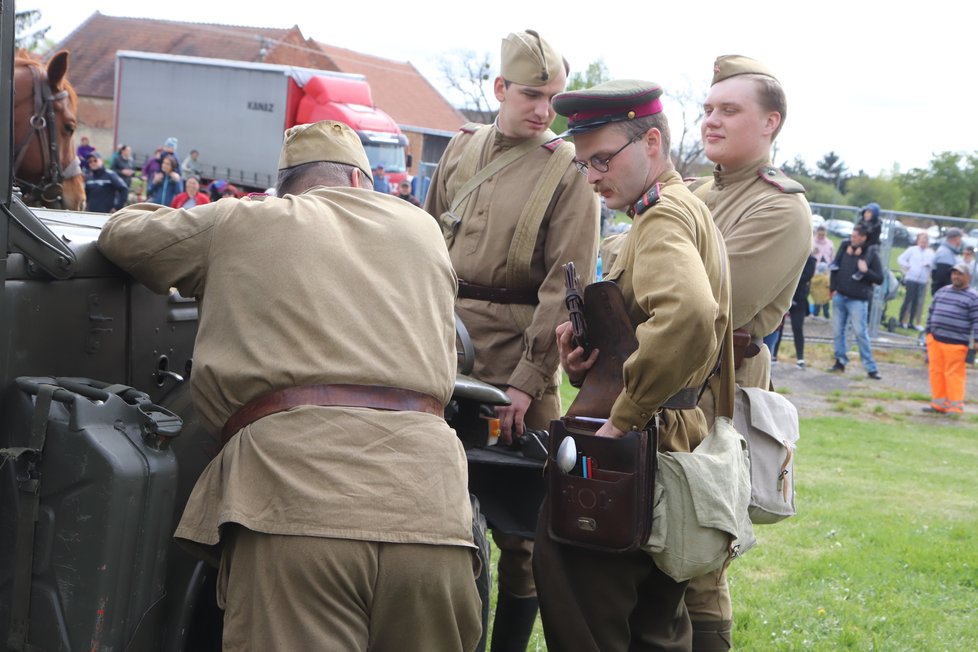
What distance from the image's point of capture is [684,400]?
3189mm

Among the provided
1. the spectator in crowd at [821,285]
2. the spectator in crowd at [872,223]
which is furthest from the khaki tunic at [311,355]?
the spectator in crowd at [821,285]

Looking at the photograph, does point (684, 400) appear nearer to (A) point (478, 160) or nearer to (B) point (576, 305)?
(B) point (576, 305)

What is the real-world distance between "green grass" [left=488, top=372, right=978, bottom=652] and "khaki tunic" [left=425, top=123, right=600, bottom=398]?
1.26 m

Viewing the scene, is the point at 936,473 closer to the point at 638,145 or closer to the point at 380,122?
the point at 638,145

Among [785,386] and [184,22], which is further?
[184,22]

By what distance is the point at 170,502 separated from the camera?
2.57 meters

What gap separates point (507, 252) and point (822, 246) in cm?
1570

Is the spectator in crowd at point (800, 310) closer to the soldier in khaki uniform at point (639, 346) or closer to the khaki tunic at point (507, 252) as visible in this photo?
the khaki tunic at point (507, 252)

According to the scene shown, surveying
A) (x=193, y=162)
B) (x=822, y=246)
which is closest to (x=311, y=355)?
(x=822, y=246)

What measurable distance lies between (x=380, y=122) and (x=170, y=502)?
2616 centimetres

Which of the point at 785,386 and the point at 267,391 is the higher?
the point at 267,391

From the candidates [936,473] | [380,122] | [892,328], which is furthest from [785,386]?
[380,122]

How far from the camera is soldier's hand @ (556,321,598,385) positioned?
3227 mm

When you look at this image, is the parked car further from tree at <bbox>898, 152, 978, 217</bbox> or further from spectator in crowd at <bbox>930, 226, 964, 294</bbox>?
tree at <bbox>898, 152, 978, 217</bbox>
